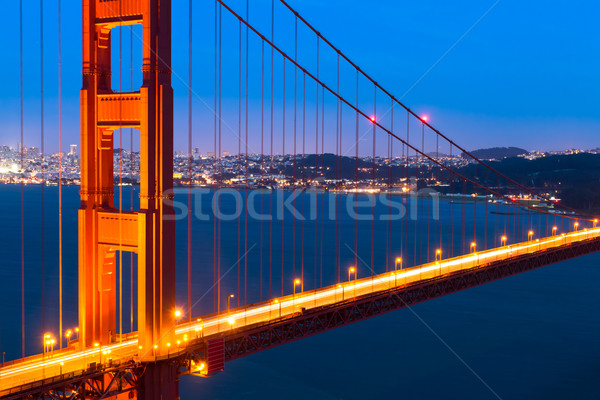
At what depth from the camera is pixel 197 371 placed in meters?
13.1

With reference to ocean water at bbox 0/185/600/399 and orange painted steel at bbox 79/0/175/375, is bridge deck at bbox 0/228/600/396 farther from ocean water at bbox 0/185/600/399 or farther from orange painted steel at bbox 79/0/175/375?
ocean water at bbox 0/185/600/399

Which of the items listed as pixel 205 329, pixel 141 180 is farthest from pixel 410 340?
pixel 141 180

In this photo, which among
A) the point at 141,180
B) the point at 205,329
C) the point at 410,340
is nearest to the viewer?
the point at 141,180

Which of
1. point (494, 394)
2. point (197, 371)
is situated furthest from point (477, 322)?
point (197, 371)

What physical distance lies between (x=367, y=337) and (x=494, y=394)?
8.05 meters

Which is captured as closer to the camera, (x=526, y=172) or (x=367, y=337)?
(x=367, y=337)

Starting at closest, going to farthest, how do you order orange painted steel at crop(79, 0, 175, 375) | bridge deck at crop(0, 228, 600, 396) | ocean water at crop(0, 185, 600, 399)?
bridge deck at crop(0, 228, 600, 396)
orange painted steel at crop(79, 0, 175, 375)
ocean water at crop(0, 185, 600, 399)

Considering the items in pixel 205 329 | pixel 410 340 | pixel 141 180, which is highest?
pixel 141 180

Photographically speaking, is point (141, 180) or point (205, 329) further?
point (205, 329)

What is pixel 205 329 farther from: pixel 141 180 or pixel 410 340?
pixel 410 340

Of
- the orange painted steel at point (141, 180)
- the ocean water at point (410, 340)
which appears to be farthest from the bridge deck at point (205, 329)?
the ocean water at point (410, 340)

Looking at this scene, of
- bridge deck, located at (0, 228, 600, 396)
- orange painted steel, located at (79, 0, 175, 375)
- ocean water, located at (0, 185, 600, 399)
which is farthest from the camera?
ocean water, located at (0, 185, 600, 399)

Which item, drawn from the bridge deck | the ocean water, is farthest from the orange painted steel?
the ocean water

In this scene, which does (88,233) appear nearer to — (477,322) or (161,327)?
(161,327)
